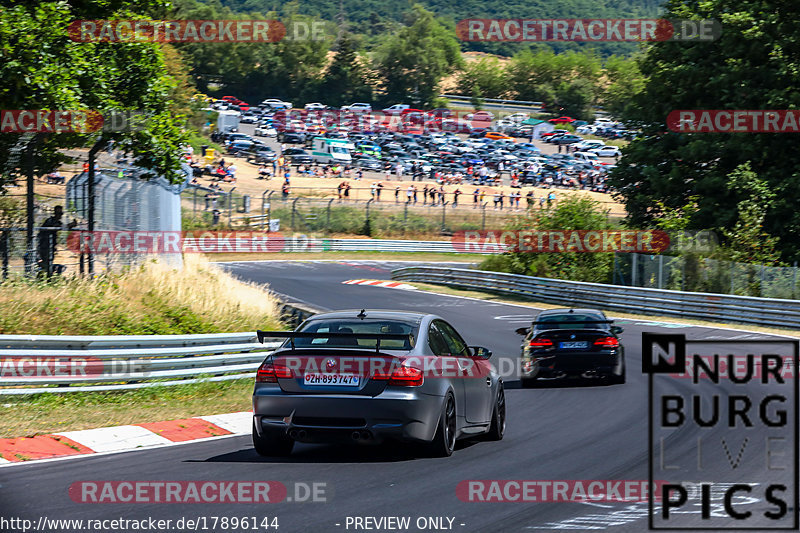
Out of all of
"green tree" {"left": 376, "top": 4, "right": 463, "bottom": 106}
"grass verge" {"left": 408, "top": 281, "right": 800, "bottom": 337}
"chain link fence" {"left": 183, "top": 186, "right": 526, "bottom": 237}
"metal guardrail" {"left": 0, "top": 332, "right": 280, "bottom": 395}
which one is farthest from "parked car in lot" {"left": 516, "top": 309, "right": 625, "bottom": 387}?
"green tree" {"left": 376, "top": 4, "right": 463, "bottom": 106}

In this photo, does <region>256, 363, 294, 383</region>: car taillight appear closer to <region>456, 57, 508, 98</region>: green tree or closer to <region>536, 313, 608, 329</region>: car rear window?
<region>536, 313, 608, 329</region>: car rear window

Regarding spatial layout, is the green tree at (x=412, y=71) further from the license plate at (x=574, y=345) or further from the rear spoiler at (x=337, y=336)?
the rear spoiler at (x=337, y=336)

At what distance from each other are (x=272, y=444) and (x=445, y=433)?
1.64 metres

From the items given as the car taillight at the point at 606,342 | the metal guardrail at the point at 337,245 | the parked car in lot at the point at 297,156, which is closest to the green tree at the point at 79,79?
the car taillight at the point at 606,342

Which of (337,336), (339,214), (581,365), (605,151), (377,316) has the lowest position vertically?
(581,365)

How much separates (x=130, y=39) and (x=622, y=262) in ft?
67.9

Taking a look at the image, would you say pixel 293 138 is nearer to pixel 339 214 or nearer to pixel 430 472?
pixel 339 214

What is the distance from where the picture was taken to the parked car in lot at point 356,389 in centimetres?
920

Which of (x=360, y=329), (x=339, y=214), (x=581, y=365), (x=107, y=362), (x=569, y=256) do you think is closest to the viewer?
(x=360, y=329)

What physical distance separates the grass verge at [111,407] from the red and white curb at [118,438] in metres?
0.32

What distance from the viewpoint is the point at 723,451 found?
418 inches

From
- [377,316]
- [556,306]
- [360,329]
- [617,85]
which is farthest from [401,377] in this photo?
[617,85]

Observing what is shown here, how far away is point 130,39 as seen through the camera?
20.4m

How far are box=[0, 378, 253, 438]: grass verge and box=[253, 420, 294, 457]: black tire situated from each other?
9.46ft
